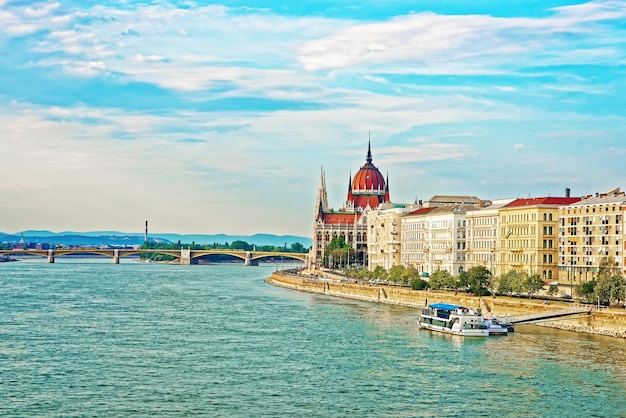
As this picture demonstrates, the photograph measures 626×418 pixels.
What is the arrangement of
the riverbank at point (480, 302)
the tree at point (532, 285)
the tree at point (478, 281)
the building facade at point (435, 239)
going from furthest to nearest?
the building facade at point (435, 239), the tree at point (478, 281), the tree at point (532, 285), the riverbank at point (480, 302)

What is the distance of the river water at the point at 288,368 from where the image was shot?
4384 cm

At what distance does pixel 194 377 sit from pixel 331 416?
10.3 metres

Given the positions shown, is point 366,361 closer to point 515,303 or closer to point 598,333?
point 598,333

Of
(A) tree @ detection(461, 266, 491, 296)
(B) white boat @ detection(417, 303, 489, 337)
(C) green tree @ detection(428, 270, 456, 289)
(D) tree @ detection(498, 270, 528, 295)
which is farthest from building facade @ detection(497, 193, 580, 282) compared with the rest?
(B) white boat @ detection(417, 303, 489, 337)

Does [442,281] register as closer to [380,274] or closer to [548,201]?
[548,201]

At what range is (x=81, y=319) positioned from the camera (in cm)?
7925

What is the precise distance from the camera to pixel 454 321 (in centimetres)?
7275

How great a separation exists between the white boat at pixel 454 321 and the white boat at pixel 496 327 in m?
0.27

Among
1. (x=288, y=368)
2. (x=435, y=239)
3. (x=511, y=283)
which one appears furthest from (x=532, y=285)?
(x=435, y=239)

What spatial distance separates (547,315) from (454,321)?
640cm

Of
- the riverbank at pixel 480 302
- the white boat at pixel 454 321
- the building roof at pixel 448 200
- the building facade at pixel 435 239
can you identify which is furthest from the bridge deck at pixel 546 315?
the building roof at pixel 448 200

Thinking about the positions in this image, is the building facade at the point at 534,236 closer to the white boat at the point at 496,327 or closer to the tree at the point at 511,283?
the tree at the point at 511,283

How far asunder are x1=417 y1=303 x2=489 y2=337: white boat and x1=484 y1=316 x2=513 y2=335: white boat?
274mm

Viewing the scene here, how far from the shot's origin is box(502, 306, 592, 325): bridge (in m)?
71.8
